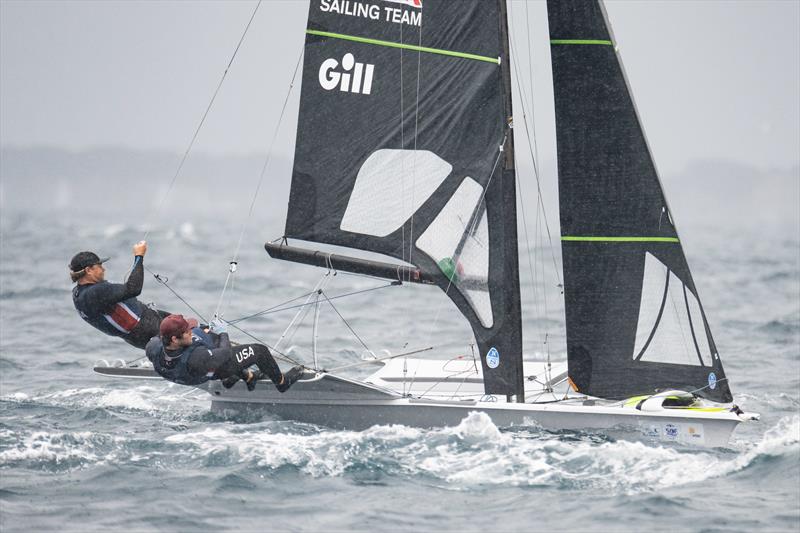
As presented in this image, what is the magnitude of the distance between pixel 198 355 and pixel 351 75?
297 centimetres

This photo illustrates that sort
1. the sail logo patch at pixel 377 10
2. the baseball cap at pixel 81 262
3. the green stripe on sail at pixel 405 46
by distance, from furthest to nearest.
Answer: the sail logo patch at pixel 377 10 → the green stripe on sail at pixel 405 46 → the baseball cap at pixel 81 262

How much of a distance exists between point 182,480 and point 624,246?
4489 mm

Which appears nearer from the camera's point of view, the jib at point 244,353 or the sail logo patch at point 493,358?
the jib at point 244,353

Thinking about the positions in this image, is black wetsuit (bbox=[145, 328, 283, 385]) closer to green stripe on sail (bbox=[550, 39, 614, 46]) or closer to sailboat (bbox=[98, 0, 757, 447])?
sailboat (bbox=[98, 0, 757, 447])

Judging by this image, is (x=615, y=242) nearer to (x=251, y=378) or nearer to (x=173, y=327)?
(x=251, y=378)

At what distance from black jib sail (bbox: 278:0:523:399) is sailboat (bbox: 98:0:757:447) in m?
0.01

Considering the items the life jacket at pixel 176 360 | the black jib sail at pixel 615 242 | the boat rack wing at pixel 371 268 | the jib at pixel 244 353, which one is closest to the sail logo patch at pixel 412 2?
the black jib sail at pixel 615 242

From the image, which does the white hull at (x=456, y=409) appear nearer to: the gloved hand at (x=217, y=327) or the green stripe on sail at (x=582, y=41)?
the gloved hand at (x=217, y=327)

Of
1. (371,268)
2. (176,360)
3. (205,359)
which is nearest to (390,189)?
(371,268)

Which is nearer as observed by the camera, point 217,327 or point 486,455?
point 486,455

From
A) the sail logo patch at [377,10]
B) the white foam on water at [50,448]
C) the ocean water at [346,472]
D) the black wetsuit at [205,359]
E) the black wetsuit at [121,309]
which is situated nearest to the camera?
the ocean water at [346,472]

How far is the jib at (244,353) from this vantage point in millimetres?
10117

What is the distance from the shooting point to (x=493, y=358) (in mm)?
10758

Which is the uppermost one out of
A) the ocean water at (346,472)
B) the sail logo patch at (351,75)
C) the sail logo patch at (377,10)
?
the sail logo patch at (377,10)
